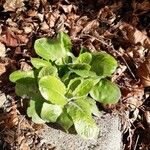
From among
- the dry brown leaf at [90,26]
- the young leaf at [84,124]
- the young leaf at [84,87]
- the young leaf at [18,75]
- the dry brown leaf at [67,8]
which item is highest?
the dry brown leaf at [67,8]

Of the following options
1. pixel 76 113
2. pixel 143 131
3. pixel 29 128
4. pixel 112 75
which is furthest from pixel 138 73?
pixel 29 128

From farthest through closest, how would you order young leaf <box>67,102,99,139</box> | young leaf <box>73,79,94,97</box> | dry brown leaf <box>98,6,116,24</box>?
dry brown leaf <box>98,6,116,24</box>, young leaf <box>73,79,94,97</box>, young leaf <box>67,102,99,139</box>

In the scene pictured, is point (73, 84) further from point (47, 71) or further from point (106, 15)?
point (106, 15)

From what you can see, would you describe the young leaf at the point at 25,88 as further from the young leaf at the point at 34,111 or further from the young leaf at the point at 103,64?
the young leaf at the point at 103,64

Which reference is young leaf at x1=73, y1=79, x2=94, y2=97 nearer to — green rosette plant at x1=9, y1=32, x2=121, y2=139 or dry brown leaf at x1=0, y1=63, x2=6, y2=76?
green rosette plant at x1=9, y1=32, x2=121, y2=139

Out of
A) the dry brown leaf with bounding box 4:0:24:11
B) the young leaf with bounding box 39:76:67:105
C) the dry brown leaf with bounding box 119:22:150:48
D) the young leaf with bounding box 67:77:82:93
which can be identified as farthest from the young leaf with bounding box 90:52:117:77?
the dry brown leaf with bounding box 4:0:24:11

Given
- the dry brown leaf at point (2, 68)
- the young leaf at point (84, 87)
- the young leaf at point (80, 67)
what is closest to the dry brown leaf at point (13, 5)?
the dry brown leaf at point (2, 68)

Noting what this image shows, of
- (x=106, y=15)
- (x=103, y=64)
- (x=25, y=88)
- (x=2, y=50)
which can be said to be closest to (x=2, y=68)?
(x=2, y=50)
